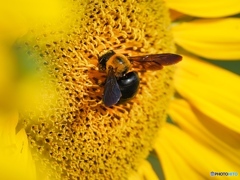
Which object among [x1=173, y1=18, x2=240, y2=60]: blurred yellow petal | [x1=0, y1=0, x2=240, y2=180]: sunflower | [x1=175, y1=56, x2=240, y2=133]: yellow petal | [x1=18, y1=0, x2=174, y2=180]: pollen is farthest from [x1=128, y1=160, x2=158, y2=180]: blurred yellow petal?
[x1=173, y1=18, x2=240, y2=60]: blurred yellow petal

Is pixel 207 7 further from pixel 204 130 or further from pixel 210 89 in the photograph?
pixel 204 130

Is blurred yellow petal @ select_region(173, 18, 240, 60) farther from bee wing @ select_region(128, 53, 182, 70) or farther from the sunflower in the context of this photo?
bee wing @ select_region(128, 53, 182, 70)

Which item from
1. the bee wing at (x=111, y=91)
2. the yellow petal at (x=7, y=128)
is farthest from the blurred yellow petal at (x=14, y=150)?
the bee wing at (x=111, y=91)

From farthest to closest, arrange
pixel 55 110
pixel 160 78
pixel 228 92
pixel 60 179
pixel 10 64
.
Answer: pixel 228 92
pixel 160 78
pixel 60 179
pixel 55 110
pixel 10 64

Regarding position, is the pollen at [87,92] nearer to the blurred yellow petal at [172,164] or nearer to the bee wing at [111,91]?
the bee wing at [111,91]

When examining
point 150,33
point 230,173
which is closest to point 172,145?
point 230,173

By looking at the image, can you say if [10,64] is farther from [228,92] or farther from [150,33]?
[228,92]
